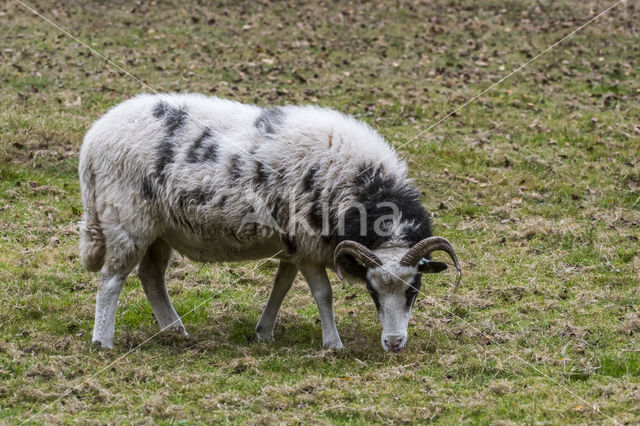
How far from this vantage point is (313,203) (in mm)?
7305

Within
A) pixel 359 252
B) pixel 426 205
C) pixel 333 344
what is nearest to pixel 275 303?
pixel 333 344

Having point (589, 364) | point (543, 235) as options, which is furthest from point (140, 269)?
point (543, 235)

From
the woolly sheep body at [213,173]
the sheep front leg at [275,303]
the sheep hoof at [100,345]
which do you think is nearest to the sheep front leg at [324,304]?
the woolly sheep body at [213,173]

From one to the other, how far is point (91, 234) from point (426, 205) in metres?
5.26

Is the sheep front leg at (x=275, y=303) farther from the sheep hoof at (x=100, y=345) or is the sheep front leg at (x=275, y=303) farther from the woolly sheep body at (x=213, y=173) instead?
the sheep hoof at (x=100, y=345)

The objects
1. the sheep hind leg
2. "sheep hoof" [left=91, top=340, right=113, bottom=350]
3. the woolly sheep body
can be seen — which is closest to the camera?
"sheep hoof" [left=91, top=340, right=113, bottom=350]

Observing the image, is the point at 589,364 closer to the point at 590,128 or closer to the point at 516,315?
the point at 516,315

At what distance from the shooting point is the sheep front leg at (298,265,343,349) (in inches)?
292

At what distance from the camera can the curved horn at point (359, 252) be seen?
699 cm

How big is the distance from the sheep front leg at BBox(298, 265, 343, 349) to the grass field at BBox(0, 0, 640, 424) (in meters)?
0.17

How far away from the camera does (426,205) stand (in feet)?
37.3

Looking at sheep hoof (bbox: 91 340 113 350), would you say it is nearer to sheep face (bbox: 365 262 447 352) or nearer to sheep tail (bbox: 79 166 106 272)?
sheep tail (bbox: 79 166 106 272)

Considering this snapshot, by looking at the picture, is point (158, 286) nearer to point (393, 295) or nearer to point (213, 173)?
point (213, 173)

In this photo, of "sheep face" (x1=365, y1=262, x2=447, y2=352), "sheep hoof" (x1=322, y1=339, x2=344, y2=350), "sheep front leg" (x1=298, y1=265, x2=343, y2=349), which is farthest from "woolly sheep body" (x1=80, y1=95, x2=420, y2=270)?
"sheep hoof" (x1=322, y1=339, x2=344, y2=350)
